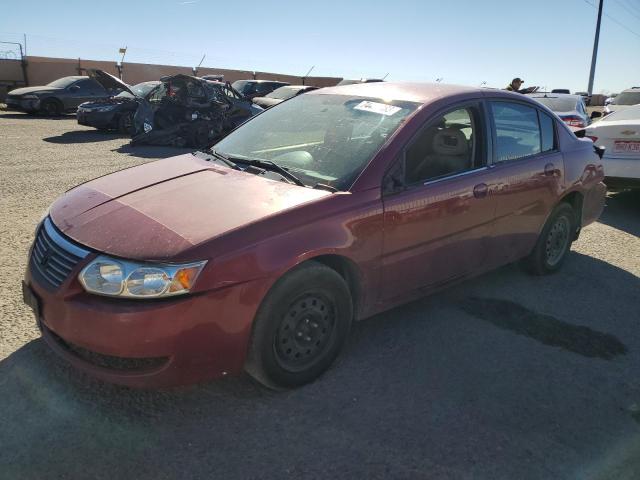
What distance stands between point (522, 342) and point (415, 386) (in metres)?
1.04

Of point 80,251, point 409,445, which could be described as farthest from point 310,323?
point 80,251

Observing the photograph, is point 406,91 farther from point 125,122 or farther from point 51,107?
point 51,107

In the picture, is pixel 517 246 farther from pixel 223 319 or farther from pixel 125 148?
pixel 125 148

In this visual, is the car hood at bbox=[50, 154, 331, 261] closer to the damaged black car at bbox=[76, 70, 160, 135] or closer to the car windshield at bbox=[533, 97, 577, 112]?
the car windshield at bbox=[533, 97, 577, 112]

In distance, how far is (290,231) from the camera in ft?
8.96

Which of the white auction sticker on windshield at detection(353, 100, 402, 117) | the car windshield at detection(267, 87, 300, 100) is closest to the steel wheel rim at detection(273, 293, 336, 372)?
the white auction sticker on windshield at detection(353, 100, 402, 117)

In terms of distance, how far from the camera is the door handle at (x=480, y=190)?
3.74 metres

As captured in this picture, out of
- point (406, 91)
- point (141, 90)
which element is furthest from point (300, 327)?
point (141, 90)

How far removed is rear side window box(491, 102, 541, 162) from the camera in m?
4.07

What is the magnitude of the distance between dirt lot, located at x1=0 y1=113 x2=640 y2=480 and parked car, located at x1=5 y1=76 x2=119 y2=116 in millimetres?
16175

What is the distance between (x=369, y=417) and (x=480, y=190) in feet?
6.09

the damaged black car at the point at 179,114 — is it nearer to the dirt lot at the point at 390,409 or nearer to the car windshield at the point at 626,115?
the car windshield at the point at 626,115

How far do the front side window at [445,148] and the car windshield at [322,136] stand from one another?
0.23m

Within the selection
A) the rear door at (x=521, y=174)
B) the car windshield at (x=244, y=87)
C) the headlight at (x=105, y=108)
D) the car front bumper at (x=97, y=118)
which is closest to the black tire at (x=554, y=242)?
the rear door at (x=521, y=174)
